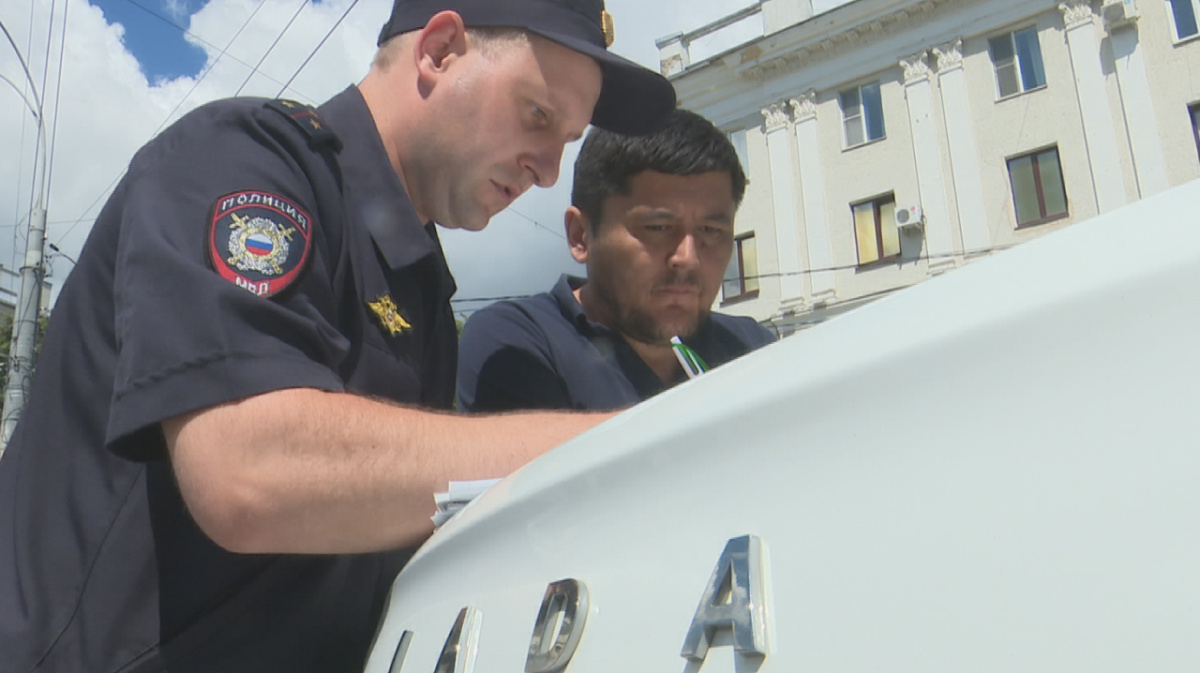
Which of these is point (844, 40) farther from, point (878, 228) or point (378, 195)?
point (378, 195)

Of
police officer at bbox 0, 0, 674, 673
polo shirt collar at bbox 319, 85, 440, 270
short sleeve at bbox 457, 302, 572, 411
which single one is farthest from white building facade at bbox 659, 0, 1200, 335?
police officer at bbox 0, 0, 674, 673

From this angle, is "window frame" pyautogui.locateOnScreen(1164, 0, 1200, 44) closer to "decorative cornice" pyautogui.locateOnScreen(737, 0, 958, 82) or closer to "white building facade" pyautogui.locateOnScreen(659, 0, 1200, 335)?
"white building facade" pyautogui.locateOnScreen(659, 0, 1200, 335)

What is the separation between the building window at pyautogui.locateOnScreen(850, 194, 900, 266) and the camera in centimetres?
1516

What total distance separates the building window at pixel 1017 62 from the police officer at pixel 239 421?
15.2 meters

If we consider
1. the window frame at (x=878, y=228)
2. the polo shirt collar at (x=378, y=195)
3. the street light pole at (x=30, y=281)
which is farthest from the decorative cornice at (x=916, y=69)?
the polo shirt collar at (x=378, y=195)

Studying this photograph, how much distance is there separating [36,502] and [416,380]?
41 centimetres

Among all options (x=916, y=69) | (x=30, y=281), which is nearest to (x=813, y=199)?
(x=916, y=69)

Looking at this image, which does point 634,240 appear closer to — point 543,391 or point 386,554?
point 543,391

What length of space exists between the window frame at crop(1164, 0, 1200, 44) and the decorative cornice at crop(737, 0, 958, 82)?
3.01m

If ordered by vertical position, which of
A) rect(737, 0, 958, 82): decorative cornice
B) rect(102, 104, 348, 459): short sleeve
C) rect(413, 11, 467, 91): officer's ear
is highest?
rect(737, 0, 958, 82): decorative cornice

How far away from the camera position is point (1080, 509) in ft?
1.20

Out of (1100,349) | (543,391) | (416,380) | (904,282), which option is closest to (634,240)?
(543,391)

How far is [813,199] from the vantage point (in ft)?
52.2

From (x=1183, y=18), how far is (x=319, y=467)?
15.9 metres
